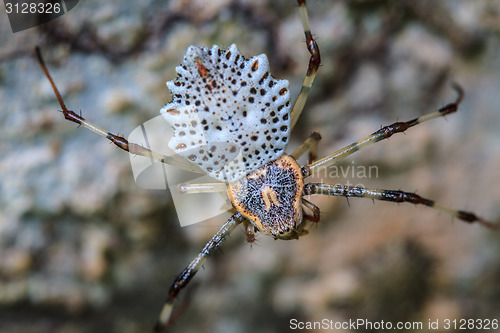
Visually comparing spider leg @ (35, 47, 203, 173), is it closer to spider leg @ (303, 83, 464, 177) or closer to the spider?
the spider

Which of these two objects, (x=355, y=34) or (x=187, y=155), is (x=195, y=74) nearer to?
(x=187, y=155)

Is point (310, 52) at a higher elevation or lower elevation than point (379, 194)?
higher

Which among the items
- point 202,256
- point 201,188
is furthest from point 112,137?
point 202,256

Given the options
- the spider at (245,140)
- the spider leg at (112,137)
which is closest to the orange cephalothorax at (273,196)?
the spider at (245,140)

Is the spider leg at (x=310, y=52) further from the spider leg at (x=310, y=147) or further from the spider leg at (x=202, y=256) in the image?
the spider leg at (x=202, y=256)

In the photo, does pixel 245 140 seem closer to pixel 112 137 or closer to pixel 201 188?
pixel 201 188

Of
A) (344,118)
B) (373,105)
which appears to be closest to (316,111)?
(344,118)

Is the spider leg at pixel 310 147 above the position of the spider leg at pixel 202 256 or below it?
above

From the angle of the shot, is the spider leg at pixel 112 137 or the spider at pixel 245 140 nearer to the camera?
the spider at pixel 245 140
